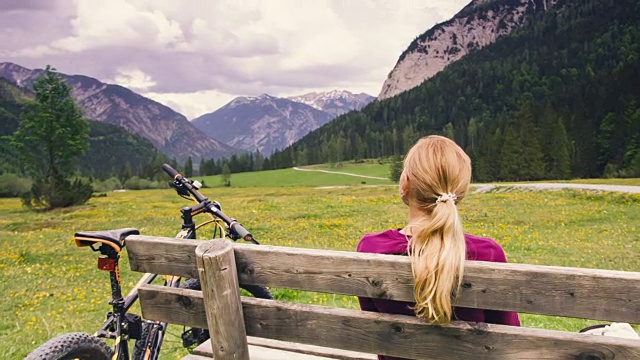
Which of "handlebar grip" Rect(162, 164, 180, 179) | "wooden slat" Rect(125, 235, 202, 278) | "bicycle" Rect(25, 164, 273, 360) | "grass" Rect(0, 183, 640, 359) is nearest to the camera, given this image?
"wooden slat" Rect(125, 235, 202, 278)

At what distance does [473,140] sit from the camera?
497 ft

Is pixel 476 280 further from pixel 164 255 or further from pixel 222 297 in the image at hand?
pixel 164 255

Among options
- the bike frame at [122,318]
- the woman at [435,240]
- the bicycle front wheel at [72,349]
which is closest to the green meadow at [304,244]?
the bike frame at [122,318]

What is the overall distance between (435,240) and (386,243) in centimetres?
45

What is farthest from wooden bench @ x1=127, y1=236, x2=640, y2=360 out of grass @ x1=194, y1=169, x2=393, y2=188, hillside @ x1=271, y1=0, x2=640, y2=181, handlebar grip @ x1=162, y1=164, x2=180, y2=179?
grass @ x1=194, y1=169, x2=393, y2=188

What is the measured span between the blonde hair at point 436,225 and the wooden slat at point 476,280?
9 cm

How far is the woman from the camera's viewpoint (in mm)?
2311

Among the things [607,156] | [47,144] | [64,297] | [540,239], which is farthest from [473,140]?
[64,297]

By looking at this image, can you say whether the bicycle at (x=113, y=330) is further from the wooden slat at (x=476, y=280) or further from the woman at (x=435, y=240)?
the woman at (x=435, y=240)

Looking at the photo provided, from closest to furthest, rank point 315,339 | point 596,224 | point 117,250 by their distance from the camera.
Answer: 1. point 315,339
2. point 117,250
3. point 596,224

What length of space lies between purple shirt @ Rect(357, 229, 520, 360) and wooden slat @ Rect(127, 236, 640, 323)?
1.21ft

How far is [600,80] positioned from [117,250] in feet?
404

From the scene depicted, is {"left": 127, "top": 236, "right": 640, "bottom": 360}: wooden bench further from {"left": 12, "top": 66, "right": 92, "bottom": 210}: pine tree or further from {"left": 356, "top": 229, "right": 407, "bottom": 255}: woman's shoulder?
{"left": 12, "top": 66, "right": 92, "bottom": 210}: pine tree

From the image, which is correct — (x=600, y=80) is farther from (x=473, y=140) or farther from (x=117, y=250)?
(x=117, y=250)
